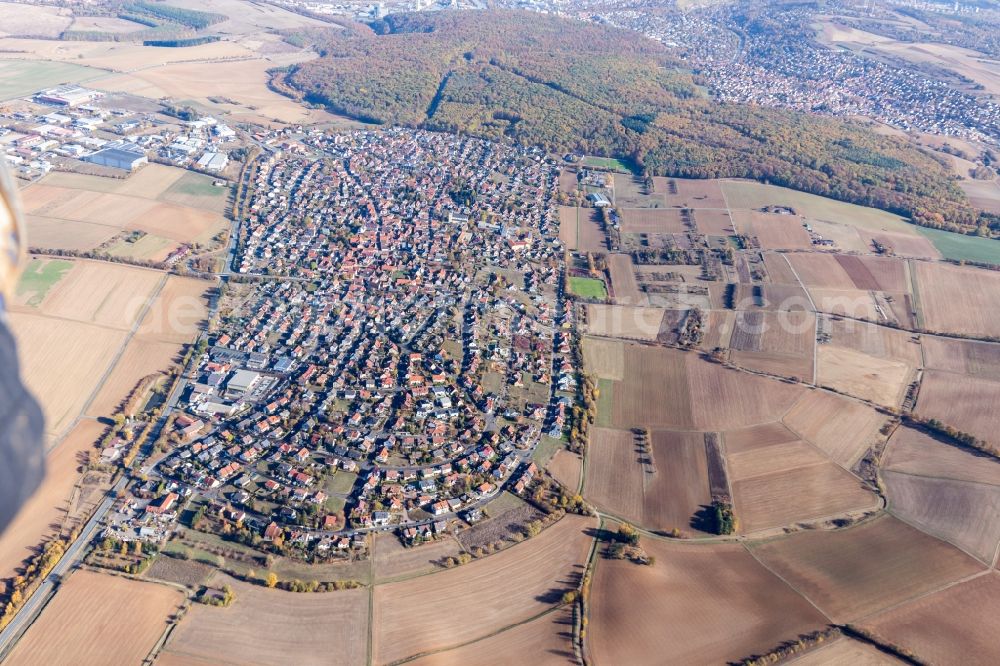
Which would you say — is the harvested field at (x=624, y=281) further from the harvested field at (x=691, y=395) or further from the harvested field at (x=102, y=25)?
the harvested field at (x=102, y=25)

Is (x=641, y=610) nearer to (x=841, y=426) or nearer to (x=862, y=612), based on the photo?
(x=862, y=612)

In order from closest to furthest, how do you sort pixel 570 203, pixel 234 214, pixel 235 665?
pixel 235 665 → pixel 234 214 → pixel 570 203

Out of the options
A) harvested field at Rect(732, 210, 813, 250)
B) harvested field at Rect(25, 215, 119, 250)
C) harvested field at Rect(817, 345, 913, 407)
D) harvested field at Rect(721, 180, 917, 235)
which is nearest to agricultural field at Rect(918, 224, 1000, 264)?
harvested field at Rect(721, 180, 917, 235)

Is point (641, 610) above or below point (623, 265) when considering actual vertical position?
below

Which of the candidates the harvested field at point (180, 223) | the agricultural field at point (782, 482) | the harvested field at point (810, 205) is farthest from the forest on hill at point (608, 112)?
the agricultural field at point (782, 482)

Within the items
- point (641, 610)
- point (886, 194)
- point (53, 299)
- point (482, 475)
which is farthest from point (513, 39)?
point (641, 610)

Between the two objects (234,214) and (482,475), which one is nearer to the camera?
(482,475)

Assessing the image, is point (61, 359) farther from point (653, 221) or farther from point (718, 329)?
point (653, 221)
